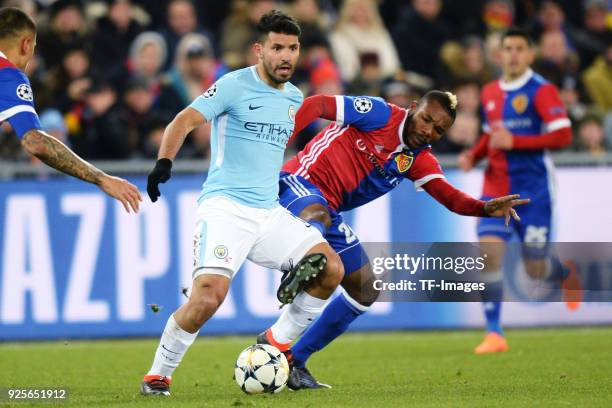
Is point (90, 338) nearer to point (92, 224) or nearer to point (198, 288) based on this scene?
point (92, 224)

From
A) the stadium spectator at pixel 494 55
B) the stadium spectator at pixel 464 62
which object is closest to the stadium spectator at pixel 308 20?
the stadium spectator at pixel 464 62

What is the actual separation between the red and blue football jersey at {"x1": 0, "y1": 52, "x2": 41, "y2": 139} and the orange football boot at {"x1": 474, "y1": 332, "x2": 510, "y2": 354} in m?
5.34

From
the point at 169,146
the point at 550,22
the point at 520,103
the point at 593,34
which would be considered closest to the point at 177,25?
the point at 550,22

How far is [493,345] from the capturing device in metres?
11.2

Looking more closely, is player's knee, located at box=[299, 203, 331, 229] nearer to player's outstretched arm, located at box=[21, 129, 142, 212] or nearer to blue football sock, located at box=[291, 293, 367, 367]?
blue football sock, located at box=[291, 293, 367, 367]

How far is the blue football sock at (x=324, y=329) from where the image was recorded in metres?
8.51

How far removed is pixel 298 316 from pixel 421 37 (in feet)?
30.2

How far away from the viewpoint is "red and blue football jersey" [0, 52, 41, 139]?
7.23 m

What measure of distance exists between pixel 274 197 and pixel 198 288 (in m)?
0.91

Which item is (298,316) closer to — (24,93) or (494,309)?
(24,93)

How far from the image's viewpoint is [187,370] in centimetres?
988

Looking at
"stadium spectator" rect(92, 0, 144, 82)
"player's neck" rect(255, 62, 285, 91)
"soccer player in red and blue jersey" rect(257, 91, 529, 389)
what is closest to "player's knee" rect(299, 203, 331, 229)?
"soccer player in red and blue jersey" rect(257, 91, 529, 389)

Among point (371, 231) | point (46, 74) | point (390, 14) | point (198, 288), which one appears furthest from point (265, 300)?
point (390, 14)

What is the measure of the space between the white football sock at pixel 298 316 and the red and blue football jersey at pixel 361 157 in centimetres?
91
